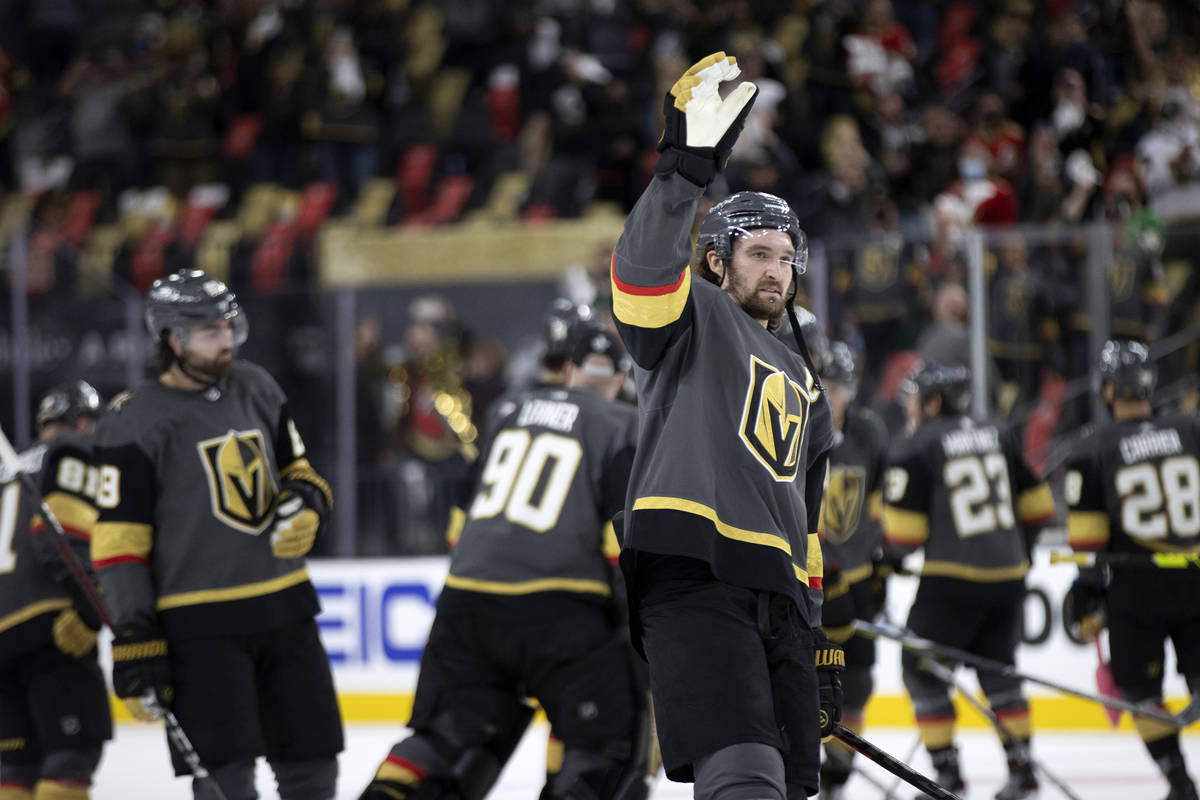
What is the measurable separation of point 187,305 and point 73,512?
1.11 m

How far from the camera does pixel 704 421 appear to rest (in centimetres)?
295

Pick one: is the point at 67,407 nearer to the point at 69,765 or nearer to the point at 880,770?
the point at 69,765

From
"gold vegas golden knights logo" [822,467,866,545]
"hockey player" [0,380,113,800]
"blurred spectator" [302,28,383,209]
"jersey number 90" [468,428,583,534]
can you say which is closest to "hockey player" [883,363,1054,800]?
"gold vegas golden knights logo" [822,467,866,545]

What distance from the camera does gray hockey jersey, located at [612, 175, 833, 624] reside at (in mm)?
2793

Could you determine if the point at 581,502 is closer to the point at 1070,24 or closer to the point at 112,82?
the point at 1070,24

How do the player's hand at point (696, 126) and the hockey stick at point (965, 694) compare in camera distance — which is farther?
the hockey stick at point (965, 694)

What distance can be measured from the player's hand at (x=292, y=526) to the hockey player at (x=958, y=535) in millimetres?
2557

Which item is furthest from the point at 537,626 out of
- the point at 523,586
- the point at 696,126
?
the point at 696,126

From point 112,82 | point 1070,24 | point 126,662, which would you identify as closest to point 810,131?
point 1070,24

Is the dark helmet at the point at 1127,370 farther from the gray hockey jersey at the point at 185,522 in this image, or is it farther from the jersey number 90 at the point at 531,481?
the gray hockey jersey at the point at 185,522

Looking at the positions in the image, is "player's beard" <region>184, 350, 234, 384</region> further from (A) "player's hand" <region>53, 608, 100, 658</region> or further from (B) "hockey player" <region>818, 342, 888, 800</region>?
(B) "hockey player" <region>818, 342, 888, 800</region>

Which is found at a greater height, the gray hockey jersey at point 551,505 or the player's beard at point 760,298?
the player's beard at point 760,298

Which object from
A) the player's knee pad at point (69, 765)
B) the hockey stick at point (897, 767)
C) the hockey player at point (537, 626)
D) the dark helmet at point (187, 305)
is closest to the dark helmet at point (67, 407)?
the player's knee pad at point (69, 765)

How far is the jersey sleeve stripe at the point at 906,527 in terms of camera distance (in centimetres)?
588
